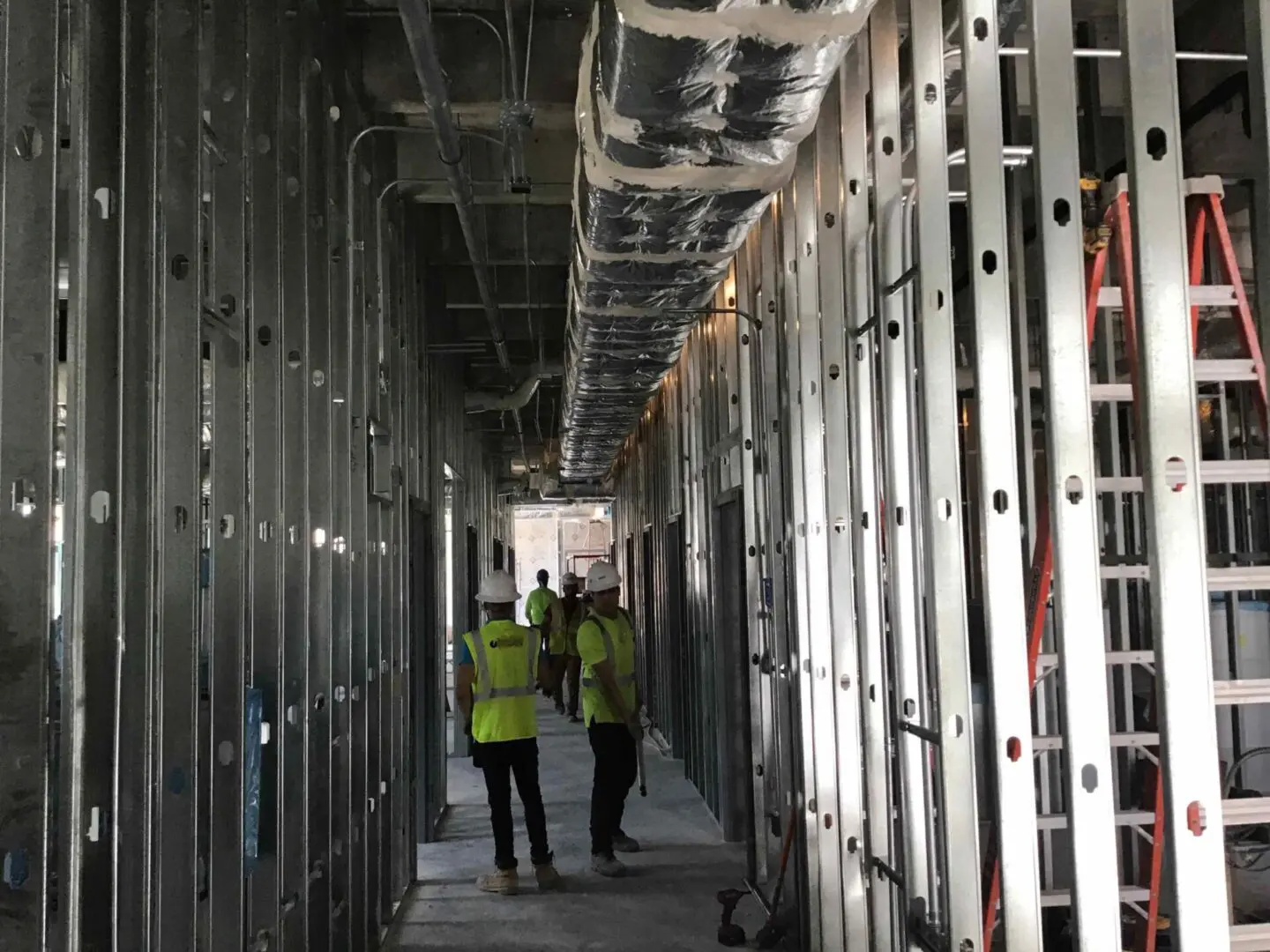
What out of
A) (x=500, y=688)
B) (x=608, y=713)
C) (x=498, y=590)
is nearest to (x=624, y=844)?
(x=608, y=713)

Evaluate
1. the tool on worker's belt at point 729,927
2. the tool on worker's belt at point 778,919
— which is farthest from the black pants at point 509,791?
the tool on worker's belt at point 778,919

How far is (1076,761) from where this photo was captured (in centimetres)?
235

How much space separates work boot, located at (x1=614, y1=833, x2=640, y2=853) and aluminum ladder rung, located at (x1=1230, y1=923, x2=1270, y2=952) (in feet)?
13.6

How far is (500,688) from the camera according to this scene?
543cm

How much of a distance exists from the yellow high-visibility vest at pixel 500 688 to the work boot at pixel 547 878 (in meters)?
0.71

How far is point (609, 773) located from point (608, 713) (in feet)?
1.11

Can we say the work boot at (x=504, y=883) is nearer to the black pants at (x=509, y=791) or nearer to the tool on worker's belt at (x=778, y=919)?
the black pants at (x=509, y=791)

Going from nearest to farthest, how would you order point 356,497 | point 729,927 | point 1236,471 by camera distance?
1. point 1236,471
2. point 356,497
3. point 729,927

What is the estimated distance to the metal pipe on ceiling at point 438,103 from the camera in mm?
3129

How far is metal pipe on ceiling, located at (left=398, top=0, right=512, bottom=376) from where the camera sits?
10.3 feet

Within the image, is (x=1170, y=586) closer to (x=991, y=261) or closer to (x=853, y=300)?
(x=991, y=261)

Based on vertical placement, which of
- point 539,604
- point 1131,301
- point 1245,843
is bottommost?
point 1245,843

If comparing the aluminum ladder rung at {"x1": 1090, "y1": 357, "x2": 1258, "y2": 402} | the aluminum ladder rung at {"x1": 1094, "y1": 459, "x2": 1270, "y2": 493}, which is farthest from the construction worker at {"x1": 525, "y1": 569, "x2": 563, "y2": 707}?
the aluminum ladder rung at {"x1": 1094, "y1": 459, "x2": 1270, "y2": 493}

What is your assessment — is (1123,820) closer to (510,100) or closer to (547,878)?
(547,878)
